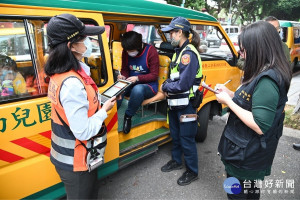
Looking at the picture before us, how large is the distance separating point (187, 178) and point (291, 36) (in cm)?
872

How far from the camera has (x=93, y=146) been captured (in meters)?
1.49

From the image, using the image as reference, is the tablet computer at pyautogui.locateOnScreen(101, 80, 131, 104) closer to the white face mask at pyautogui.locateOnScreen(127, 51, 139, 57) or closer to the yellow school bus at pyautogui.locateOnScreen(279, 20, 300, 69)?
the white face mask at pyautogui.locateOnScreen(127, 51, 139, 57)

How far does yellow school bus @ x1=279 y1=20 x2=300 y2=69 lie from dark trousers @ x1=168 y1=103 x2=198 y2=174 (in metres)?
8.08

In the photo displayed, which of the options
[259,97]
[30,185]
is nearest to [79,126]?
[30,185]

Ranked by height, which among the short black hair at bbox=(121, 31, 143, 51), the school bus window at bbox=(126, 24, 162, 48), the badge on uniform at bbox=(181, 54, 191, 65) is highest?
the school bus window at bbox=(126, 24, 162, 48)

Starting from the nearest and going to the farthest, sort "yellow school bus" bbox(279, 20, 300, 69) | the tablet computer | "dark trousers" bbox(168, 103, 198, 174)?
1. the tablet computer
2. "dark trousers" bbox(168, 103, 198, 174)
3. "yellow school bus" bbox(279, 20, 300, 69)

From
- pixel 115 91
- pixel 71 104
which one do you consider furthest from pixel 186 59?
pixel 71 104

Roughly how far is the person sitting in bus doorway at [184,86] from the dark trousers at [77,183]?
47.9 inches

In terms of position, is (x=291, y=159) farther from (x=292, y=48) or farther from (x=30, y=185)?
(x=292, y=48)

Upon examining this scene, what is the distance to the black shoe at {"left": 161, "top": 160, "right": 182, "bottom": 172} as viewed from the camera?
2.87m

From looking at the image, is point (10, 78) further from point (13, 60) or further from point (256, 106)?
point (256, 106)

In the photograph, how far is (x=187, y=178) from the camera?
2629 mm

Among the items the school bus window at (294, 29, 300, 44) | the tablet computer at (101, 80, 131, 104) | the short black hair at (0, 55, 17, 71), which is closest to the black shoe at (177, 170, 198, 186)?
the tablet computer at (101, 80, 131, 104)

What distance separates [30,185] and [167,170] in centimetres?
171
